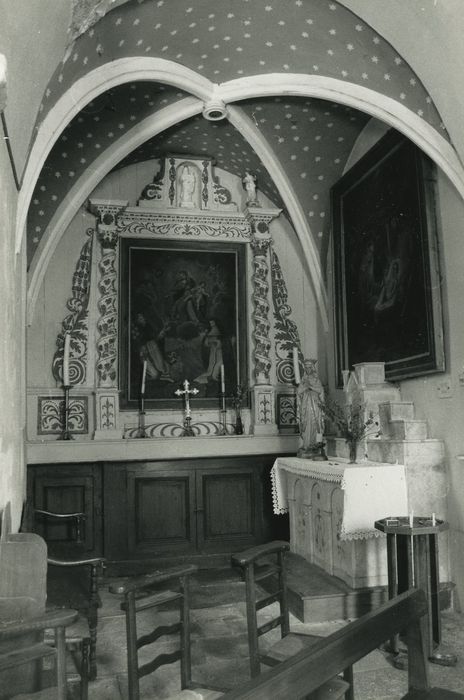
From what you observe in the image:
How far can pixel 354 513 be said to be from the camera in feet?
14.7

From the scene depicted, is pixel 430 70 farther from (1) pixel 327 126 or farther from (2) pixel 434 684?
(2) pixel 434 684

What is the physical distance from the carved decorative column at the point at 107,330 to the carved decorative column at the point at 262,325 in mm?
1531

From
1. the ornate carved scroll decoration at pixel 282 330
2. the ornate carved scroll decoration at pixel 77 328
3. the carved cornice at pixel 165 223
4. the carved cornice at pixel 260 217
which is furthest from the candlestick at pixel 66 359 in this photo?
the carved cornice at pixel 260 217

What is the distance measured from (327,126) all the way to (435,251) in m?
2.07

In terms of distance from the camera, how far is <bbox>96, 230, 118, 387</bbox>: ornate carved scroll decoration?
6.70 m

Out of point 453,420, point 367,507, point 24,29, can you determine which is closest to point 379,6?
point 24,29

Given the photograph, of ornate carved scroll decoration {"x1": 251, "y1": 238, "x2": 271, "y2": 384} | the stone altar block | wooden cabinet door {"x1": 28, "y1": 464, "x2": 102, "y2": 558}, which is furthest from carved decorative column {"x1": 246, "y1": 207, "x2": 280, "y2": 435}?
wooden cabinet door {"x1": 28, "y1": 464, "x2": 102, "y2": 558}

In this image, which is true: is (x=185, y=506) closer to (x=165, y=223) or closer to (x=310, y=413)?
(x=310, y=413)

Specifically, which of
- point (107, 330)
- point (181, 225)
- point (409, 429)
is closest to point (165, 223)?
point (181, 225)

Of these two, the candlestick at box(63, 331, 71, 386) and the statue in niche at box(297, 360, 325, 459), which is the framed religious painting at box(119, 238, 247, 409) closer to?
the candlestick at box(63, 331, 71, 386)

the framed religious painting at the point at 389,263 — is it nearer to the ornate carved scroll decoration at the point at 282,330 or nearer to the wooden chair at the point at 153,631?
the ornate carved scroll decoration at the point at 282,330

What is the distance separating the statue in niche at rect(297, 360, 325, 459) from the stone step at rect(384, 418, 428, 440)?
1.05 meters

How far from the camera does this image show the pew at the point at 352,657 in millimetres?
1535

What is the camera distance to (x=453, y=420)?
185 inches
